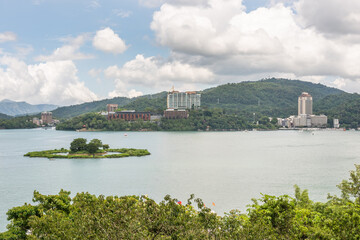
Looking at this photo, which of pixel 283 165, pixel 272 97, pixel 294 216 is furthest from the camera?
pixel 272 97

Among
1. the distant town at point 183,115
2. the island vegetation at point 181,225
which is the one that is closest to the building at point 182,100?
the distant town at point 183,115

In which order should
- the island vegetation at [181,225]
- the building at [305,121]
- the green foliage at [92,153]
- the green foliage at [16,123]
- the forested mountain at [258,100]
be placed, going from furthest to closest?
the forested mountain at [258,100], the building at [305,121], the green foliage at [16,123], the green foliage at [92,153], the island vegetation at [181,225]

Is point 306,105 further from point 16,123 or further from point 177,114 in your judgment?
point 16,123

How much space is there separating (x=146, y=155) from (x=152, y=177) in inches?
481

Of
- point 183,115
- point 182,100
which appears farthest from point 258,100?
point 183,115

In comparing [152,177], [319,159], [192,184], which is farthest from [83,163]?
[319,159]

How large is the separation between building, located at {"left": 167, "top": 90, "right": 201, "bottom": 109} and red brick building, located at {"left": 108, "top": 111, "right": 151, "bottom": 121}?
14368 mm

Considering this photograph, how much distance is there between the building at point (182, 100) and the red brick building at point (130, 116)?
14368mm

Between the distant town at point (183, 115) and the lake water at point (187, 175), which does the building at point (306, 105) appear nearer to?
the distant town at point (183, 115)

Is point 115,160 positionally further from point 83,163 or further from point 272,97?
point 272,97

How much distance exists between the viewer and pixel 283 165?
2964cm

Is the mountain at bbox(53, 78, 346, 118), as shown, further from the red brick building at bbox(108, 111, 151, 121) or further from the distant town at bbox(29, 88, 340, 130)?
the red brick building at bbox(108, 111, 151, 121)

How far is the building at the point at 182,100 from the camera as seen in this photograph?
98.7 meters

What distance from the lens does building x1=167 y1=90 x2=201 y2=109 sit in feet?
324
